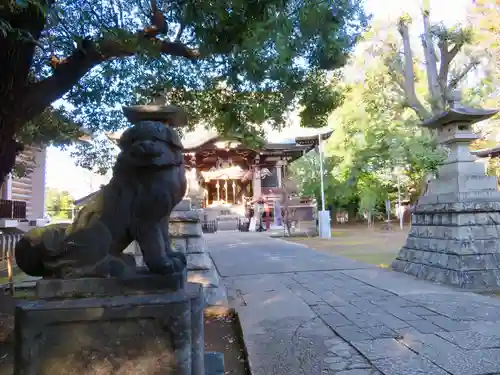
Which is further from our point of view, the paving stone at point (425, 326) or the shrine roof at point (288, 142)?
the shrine roof at point (288, 142)

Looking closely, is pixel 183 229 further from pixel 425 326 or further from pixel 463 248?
pixel 463 248

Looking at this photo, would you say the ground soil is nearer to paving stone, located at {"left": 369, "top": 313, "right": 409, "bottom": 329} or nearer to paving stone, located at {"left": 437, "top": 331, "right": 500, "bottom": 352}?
paving stone, located at {"left": 369, "top": 313, "right": 409, "bottom": 329}

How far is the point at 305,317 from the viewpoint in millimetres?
4609

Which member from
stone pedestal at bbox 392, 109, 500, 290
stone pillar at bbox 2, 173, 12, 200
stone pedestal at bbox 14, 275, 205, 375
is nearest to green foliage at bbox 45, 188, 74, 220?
stone pillar at bbox 2, 173, 12, 200

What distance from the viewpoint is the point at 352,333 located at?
154 inches

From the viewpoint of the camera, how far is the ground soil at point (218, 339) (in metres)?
3.50

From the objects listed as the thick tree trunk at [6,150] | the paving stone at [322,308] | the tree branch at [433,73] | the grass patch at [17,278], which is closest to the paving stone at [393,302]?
the paving stone at [322,308]

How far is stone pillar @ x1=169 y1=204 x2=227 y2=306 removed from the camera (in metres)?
5.38

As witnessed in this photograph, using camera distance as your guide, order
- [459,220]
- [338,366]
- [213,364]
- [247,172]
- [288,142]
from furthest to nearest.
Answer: [247,172] → [288,142] → [459,220] → [338,366] → [213,364]

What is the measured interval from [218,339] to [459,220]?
4.48 meters

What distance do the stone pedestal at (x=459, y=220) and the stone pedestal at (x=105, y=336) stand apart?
5.40 metres

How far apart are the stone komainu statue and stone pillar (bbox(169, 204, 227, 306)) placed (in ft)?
9.88

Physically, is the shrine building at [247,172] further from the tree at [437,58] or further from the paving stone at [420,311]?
the paving stone at [420,311]

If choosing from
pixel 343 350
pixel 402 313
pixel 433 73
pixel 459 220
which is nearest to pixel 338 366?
pixel 343 350
